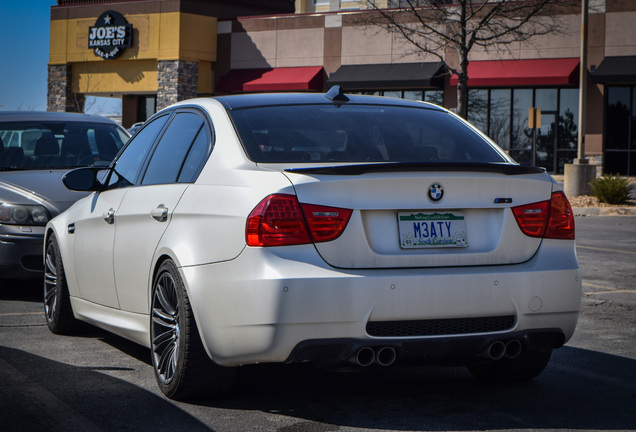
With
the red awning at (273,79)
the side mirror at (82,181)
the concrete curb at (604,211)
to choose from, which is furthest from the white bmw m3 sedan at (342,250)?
the red awning at (273,79)

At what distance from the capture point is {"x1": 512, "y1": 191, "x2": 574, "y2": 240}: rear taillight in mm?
4805

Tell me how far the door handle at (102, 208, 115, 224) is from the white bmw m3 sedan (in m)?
0.39

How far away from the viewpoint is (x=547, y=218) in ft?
16.0

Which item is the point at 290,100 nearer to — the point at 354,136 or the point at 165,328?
the point at 354,136

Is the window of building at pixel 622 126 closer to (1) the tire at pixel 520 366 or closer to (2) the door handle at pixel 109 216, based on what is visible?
(1) the tire at pixel 520 366

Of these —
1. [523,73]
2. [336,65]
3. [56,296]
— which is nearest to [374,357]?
[56,296]

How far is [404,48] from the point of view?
39.3 metres

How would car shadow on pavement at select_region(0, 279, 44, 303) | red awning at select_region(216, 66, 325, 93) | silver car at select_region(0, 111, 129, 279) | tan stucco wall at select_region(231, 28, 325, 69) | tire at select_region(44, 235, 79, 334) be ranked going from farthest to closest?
1. tan stucco wall at select_region(231, 28, 325, 69)
2. red awning at select_region(216, 66, 325, 93)
3. car shadow on pavement at select_region(0, 279, 44, 303)
4. silver car at select_region(0, 111, 129, 279)
5. tire at select_region(44, 235, 79, 334)

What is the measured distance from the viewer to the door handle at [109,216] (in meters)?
5.92

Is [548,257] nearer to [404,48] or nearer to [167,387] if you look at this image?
[167,387]

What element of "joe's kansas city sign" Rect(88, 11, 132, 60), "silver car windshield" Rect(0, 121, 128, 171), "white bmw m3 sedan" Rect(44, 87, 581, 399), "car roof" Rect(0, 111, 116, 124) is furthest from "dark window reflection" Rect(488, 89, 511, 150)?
"white bmw m3 sedan" Rect(44, 87, 581, 399)

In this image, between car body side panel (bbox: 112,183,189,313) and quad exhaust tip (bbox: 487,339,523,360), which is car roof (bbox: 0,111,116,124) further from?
quad exhaust tip (bbox: 487,339,523,360)

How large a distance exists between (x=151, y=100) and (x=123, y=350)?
43.3m

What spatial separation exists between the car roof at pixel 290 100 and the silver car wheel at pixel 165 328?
103 cm
